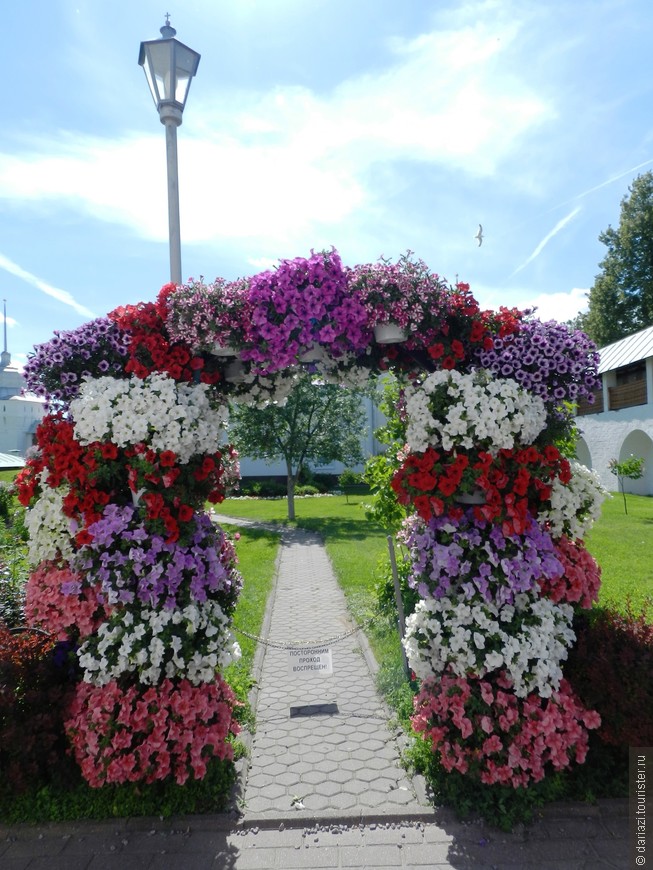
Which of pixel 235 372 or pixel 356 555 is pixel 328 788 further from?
pixel 356 555

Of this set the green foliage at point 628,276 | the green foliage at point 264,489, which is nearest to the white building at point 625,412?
the green foliage at point 628,276

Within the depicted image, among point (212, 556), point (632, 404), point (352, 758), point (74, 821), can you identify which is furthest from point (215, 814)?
point (632, 404)

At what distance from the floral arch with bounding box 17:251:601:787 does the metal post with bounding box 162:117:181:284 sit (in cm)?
76

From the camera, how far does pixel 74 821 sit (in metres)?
3.37

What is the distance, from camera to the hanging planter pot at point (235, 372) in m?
4.17

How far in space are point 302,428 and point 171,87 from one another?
593 inches

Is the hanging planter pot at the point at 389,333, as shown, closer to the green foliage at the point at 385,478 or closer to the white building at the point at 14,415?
the green foliage at the point at 385,478

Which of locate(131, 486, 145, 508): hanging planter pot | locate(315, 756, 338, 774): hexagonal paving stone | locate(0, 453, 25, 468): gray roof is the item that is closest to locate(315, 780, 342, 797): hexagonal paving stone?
locate(315, 756, 338, 774): hexagonal paving stone

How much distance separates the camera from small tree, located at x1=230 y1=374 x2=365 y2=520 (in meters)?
18.7

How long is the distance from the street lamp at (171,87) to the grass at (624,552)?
405 cm

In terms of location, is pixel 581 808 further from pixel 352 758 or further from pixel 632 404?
pixel 632 404

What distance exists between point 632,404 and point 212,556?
21.6 metres

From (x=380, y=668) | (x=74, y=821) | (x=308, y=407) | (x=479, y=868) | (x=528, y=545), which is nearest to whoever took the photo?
(x=479, y=868)

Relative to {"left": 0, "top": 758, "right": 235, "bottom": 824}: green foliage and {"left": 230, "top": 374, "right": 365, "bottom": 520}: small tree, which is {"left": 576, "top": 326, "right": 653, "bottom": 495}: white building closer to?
{"left": 230, "top": 374, "right": 365, "bottom": 520}: small tree
